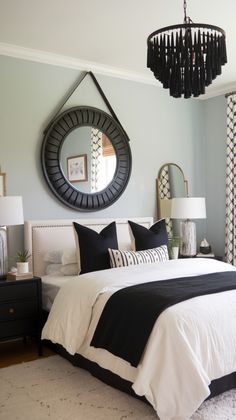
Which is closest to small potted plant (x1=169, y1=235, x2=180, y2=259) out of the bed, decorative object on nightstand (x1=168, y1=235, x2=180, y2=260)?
decorative object on nightstand (x1=168, y1=235, x2=180, y2=260)

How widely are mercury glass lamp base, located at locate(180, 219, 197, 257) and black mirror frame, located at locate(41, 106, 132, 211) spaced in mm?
858

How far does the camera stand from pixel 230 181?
521cm

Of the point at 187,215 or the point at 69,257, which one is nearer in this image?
the point at 69,257

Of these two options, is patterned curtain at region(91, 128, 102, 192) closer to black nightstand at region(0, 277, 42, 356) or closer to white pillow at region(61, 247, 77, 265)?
white pillow at region(61, 247, 77, 265)

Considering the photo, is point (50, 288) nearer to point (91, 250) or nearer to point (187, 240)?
point (91, 250)

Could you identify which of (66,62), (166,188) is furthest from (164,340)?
(66,62)

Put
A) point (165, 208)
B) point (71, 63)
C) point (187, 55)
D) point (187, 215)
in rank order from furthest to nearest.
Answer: point (165, 208)
point (187, 215)
point (71, 63)
point (187, 55)

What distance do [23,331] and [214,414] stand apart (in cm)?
168

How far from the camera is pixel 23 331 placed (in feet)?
11.4

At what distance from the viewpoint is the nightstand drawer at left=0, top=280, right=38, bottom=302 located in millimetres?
3398

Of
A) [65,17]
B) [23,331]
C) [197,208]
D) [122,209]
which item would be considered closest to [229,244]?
[197,208]

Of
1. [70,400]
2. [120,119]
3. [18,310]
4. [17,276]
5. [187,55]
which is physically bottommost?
[70,400]

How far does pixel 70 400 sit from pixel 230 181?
3.38 metres

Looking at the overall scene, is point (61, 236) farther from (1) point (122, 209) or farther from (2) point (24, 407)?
(2) point (24, 407)
